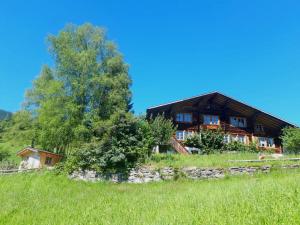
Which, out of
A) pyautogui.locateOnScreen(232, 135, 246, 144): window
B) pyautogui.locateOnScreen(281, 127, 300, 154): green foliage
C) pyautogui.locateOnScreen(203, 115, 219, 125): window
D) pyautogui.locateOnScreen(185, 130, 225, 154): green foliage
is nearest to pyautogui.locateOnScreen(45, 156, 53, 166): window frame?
pyautogui.locateOnScreen(185, 130, 225, 154): green foliage

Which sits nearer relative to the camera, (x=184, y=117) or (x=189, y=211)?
(x=189, y=211)

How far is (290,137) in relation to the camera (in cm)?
3606

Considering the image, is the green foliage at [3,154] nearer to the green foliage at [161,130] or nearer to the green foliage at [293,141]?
the green foliage at [161,130]

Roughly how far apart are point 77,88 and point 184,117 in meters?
16.8

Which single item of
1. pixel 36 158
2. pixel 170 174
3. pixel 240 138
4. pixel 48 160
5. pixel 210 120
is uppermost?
pixel 210 120

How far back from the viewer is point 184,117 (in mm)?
41250

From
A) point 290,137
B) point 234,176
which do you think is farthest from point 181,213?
point 290,137

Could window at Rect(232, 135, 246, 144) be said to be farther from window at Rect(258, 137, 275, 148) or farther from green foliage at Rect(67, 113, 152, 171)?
green foliage at Rect(67, 113, 152, 171)

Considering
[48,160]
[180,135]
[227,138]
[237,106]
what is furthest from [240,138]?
[48,160]

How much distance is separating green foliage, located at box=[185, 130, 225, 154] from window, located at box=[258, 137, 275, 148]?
9355 millimetres

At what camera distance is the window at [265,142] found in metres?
43.4

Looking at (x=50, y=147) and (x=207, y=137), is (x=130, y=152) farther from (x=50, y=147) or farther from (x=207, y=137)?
(x=207, y=137)

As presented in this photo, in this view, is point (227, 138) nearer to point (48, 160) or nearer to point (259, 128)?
point (259, 128)

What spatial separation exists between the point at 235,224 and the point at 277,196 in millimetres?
2520
